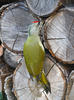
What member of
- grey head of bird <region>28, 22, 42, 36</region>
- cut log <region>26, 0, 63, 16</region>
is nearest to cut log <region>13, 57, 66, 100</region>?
grey head of bird <region>28, 22, 42, 36</region>

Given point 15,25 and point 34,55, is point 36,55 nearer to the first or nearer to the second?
point 34,55

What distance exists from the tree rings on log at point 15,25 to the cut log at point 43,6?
0.48 feet

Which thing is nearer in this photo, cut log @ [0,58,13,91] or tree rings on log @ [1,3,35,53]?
tree rings on log @ [1,3,35,53]

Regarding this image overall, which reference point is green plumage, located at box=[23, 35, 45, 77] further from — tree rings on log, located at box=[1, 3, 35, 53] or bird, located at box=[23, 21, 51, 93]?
tree rings on log, located at box=[1, 3, 35, 53]

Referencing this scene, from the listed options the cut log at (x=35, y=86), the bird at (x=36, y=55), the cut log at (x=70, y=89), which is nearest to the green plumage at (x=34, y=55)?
the bird at (x=36, y=55)

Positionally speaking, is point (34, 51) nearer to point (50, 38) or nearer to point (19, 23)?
point (50, 38)

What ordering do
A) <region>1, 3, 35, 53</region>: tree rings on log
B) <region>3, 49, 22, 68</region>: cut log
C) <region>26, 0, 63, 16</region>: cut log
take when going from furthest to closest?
<region>3, 49, 22, 68</region>: cut log → <region>1, 3, 35, 53</region>: tree rings on log → <region>26, 0, 63, 16</region>: cut log

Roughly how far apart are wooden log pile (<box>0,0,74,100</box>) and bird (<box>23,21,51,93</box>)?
43mm

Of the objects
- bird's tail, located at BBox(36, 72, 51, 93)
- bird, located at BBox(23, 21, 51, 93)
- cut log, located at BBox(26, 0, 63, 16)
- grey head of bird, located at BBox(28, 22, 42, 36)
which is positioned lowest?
bird's tail, located at BBox(36, 72, 51, 93)

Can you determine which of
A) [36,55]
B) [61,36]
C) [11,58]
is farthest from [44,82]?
[11,58]

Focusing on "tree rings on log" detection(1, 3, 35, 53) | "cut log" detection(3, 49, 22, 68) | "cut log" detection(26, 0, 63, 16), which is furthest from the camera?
"cut log" detection(3, 49, 22, 68)

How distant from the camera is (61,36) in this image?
1.19 meters

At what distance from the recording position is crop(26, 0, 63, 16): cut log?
3.77 feet

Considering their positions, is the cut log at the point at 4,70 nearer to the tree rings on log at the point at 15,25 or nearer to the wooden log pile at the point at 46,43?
the wooden log pile at the point at 46,43
